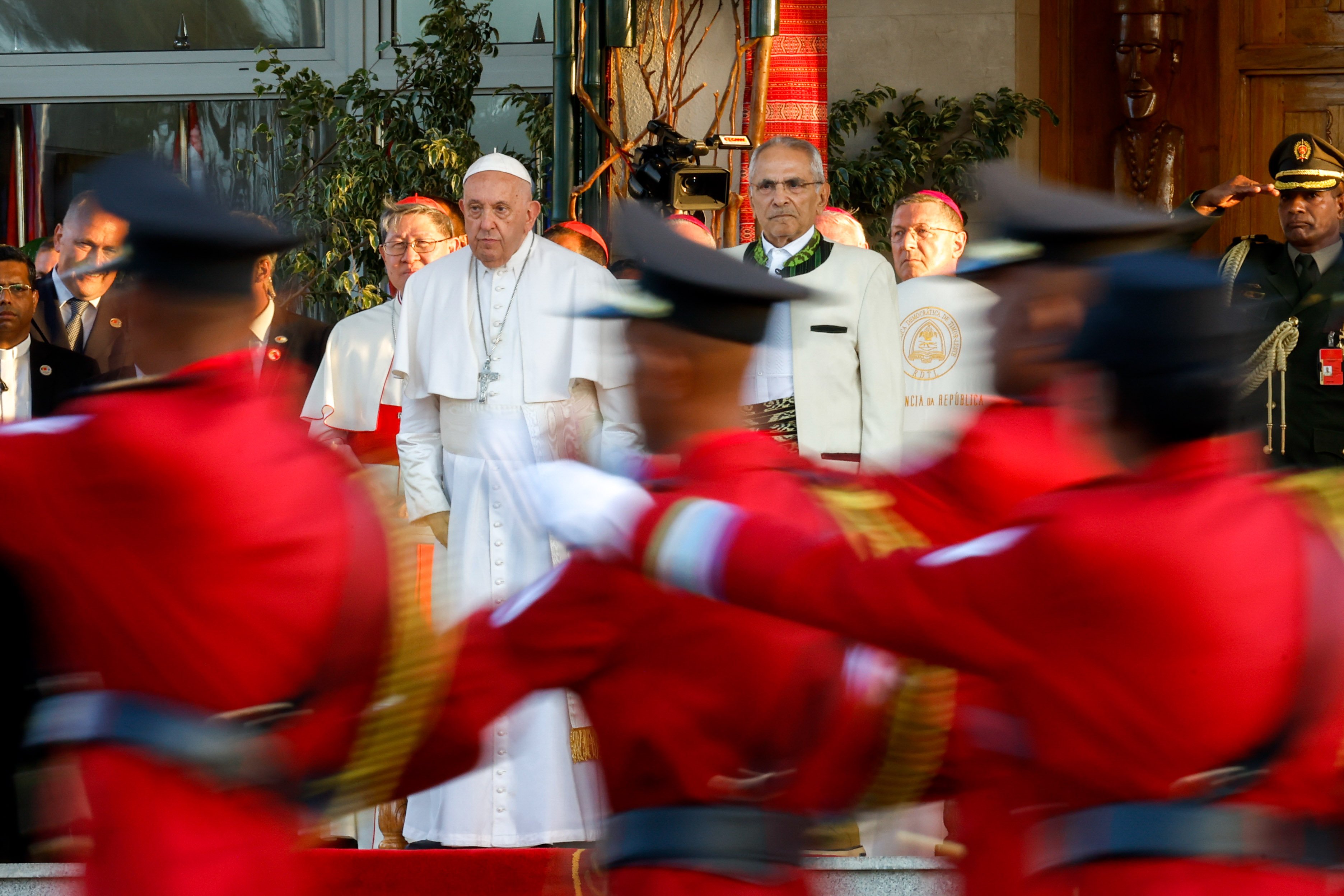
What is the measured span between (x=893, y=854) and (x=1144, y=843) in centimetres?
254

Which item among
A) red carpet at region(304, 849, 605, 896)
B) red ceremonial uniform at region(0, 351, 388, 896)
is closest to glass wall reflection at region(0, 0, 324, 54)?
red carpet at region(304, 849, 605, 896)

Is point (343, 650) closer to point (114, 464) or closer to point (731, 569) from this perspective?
point (114, 464)

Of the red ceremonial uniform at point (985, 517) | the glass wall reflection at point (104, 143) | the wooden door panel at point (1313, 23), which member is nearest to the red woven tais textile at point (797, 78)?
the wooden door panel at point (1313, 23)

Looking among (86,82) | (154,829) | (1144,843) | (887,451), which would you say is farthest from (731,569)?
(86,82)

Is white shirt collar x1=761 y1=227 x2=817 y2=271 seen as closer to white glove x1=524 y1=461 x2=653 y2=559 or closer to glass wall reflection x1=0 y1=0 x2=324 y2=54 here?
white glove x1=524 y1=461 x2=653 y2=559

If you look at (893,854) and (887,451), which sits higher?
(887,451)

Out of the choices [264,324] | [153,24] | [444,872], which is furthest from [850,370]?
[153,24]

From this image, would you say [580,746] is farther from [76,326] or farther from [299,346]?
[76,326]

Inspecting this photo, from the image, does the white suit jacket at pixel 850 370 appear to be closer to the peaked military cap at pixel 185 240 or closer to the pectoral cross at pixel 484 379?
the pectoral cross at pixel 484 379

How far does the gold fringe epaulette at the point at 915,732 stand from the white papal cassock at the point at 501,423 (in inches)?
83.1

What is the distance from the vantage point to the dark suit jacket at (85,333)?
503cm

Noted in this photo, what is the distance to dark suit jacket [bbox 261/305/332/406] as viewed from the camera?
4953 millimetres

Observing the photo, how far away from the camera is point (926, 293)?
479 cm

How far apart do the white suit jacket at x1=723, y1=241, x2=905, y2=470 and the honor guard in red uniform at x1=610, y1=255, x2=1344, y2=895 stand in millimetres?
2523
